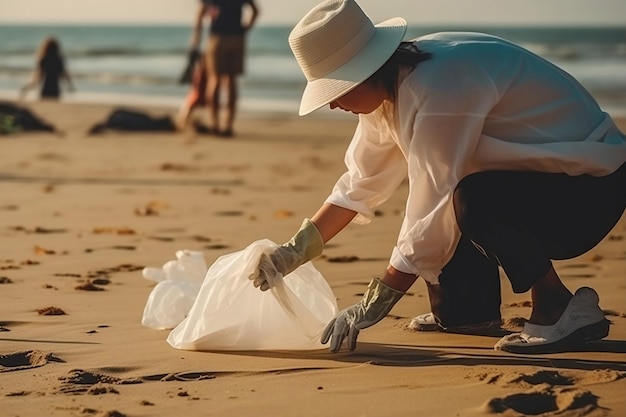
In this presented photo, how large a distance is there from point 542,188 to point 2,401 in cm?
165

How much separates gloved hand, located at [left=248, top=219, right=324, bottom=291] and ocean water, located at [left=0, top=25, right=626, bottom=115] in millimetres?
11123

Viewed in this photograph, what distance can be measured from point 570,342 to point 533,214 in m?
0.41

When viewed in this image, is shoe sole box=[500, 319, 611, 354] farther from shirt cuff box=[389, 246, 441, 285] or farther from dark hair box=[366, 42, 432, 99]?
dark hair box=[366, 42, 432, 99]

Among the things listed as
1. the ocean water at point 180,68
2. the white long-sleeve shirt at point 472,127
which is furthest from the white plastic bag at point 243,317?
the ocean water at point 180,68

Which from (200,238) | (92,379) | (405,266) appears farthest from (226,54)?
(92,379)

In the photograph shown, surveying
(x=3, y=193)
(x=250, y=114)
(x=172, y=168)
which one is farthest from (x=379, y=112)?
(x=250, y=114)

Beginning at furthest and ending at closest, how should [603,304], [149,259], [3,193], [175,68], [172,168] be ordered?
[175,68] → [172,168] → [3,193] → [149,259] → [603,304]

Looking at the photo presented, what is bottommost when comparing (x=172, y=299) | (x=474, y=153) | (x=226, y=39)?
(x=172, y=299)

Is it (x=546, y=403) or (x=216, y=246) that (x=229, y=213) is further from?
(x=546, y=403)

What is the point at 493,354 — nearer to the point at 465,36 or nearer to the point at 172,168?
the point at 465,36

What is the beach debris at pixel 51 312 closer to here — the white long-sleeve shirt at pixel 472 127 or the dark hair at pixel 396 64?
the white long-sleeve shirt at pixel 472 127

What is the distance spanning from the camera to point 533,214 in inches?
139

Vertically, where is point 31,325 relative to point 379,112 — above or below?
below

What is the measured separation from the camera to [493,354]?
3574 millimetres
